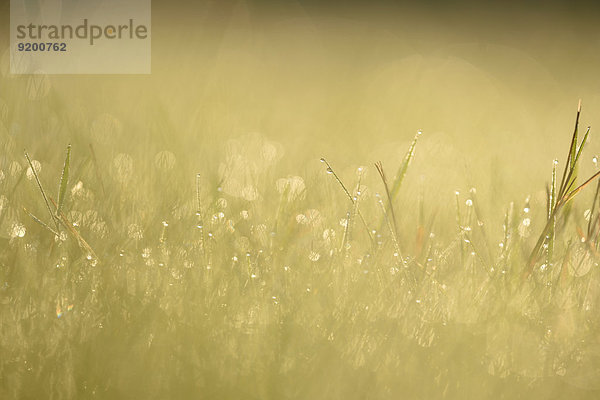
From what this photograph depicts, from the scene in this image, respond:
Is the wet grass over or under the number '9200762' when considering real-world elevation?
under

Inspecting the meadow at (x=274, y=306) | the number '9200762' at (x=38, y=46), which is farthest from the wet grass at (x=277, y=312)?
the number '9200762' at (x=38, y=46)

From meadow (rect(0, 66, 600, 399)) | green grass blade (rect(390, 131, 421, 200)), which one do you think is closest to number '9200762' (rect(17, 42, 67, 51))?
meadow (rect(0, 66, 600, 399))

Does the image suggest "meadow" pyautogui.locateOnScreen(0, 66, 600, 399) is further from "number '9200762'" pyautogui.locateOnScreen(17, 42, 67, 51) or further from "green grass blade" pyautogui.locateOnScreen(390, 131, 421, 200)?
"number '9200762'" pyautogui.locateOnScreen(17, 42, 67, 51)

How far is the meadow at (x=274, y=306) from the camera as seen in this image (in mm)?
676

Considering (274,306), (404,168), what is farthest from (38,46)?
(274,306)

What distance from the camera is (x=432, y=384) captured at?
0.68m

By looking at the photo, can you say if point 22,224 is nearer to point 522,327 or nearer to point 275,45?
point 522,327

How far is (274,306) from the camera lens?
0.78 m

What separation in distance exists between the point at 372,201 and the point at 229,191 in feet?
1.02

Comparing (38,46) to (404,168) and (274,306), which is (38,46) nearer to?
(404,168)

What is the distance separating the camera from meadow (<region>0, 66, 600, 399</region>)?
26.6 inches

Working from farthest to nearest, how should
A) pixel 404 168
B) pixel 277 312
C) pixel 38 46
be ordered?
pixel 38 46, pixel 404 168, pixel 277 312

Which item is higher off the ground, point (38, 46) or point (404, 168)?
point (38, 46)

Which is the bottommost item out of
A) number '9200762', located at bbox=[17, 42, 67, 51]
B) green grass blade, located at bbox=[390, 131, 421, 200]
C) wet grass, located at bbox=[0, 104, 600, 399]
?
wet grass, located at bbox=[0, 104, 600, 399]
